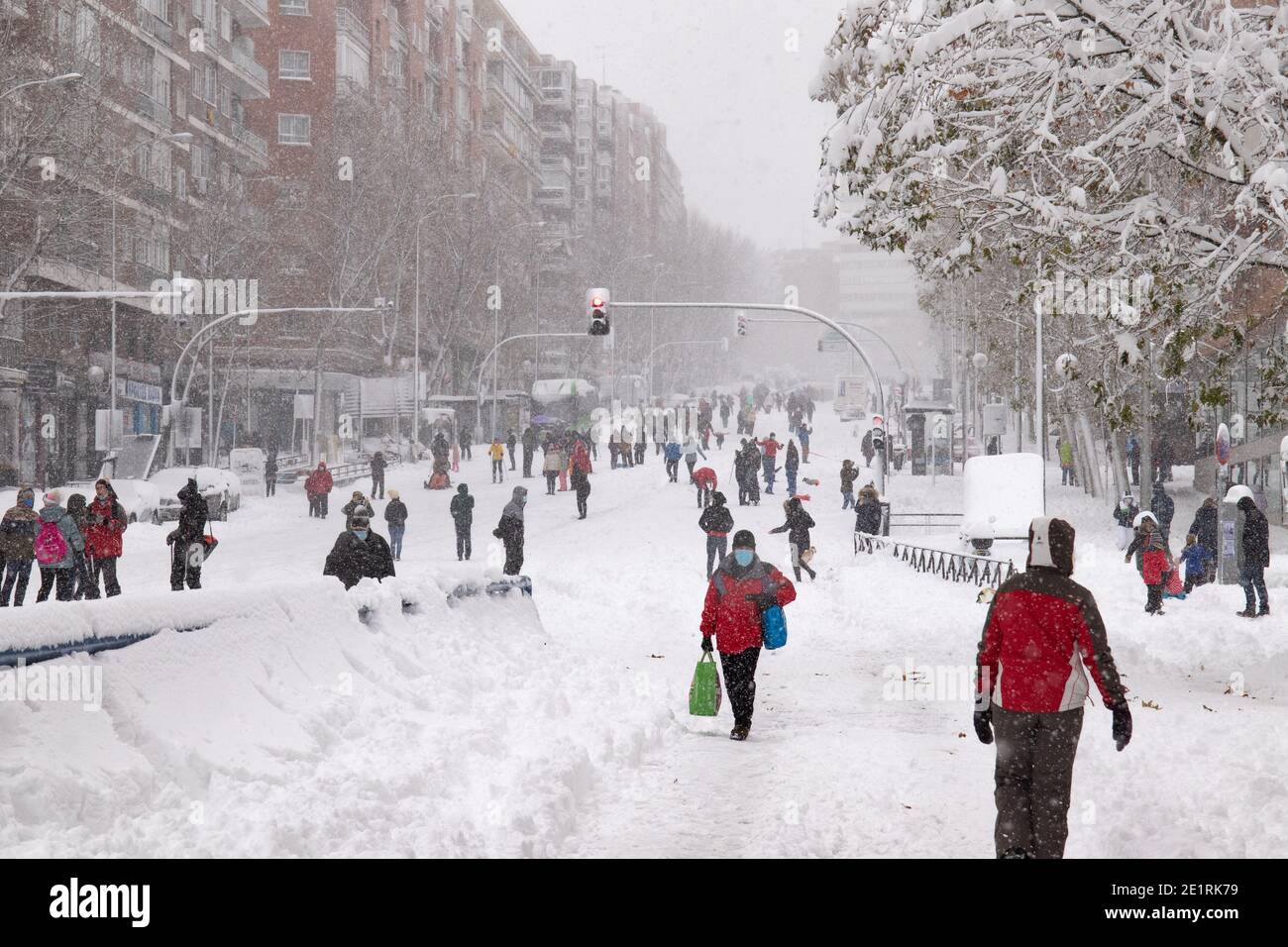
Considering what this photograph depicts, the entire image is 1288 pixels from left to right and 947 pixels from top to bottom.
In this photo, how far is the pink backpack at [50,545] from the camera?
17375 mm

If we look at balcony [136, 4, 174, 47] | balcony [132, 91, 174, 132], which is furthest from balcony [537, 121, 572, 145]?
balcony [132, 91, 174, 132]

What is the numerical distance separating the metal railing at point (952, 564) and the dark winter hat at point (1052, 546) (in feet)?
44.2

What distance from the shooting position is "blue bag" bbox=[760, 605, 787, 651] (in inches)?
386

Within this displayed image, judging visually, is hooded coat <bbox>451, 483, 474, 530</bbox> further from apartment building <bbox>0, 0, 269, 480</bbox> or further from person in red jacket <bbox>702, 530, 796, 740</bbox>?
person in red jacket <bbox>702, 530, 796, 740</bbox>

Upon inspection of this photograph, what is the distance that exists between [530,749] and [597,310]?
75.2ft

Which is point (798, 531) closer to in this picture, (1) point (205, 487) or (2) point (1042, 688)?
(2) point (1042, 688)

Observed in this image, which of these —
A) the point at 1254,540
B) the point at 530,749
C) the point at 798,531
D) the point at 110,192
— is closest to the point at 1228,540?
the point at 1254,540

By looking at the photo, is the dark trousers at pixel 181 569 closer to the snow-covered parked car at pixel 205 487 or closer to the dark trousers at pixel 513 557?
the dark trousers at pixel 513 557

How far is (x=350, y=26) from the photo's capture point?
63344 millimetres

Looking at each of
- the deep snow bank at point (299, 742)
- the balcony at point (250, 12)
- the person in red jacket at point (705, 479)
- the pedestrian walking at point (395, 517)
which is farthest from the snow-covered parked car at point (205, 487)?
the balcony at point (250, 12)

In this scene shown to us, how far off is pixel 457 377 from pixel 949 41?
64465 mm
